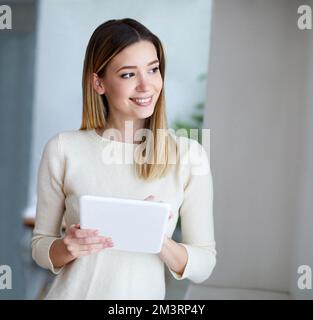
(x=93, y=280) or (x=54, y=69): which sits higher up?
(x=54, y=69)

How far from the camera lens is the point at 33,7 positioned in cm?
130

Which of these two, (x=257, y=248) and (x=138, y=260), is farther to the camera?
(x=257, y=248)

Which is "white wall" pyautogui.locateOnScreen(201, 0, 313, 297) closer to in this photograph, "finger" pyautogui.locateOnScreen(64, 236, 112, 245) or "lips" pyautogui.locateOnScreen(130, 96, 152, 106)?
"lips" pyautogui.locateOnScreen(130, 96, 152, 106)

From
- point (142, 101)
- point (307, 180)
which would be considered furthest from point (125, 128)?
point (307, 180)

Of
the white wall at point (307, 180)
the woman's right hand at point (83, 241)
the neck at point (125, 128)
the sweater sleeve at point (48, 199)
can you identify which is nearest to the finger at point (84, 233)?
→ the woman's right hand at point (83, 241)

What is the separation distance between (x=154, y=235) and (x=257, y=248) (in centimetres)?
54

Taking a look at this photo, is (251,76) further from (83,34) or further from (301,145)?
(83,34)

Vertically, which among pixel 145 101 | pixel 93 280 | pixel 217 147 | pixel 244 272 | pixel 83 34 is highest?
pixel 83 34

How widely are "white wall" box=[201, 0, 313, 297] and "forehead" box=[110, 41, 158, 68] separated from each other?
0.38 m

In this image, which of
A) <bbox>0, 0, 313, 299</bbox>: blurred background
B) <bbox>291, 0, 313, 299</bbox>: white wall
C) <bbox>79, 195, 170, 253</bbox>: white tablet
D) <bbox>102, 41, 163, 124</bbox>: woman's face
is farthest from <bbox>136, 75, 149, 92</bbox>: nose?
<bbox>291, 0, 313, 299</bbox>: white wall

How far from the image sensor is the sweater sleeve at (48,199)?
953 mm

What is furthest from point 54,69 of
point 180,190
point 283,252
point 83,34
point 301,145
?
point 283,252

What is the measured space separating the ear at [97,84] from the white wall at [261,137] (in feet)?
1.31

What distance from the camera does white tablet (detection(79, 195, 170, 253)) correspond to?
0.81m
